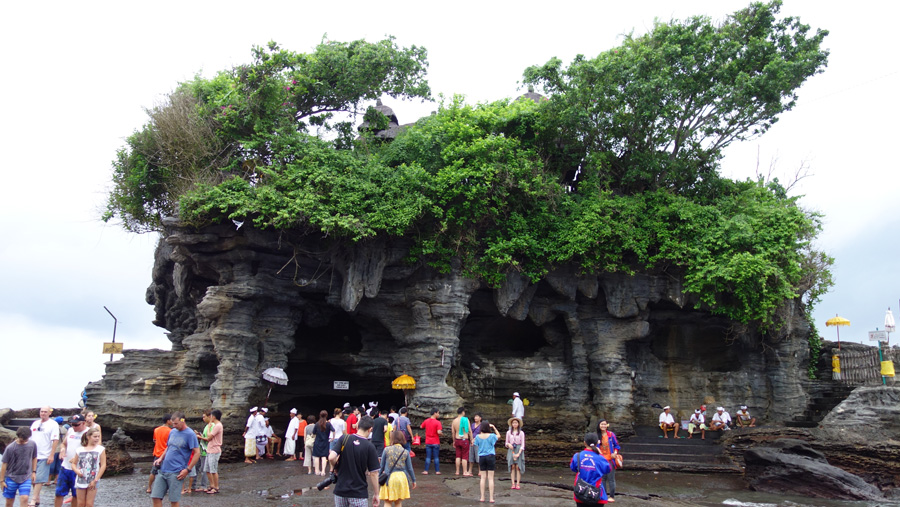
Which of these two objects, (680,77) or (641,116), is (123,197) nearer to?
(641,116)

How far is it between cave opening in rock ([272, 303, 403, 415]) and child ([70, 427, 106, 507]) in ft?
41.0

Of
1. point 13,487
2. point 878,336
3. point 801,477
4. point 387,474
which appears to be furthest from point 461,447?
point 878,336

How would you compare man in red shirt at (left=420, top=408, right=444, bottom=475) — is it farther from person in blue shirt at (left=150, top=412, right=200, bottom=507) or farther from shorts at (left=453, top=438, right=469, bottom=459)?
person in blue shirt at (left=150, top=412, right=200, bottom=507)

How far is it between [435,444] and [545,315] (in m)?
8.42

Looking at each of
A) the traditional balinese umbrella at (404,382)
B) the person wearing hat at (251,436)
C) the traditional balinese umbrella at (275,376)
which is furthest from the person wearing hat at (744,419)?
the person wearing hat at (251,436)

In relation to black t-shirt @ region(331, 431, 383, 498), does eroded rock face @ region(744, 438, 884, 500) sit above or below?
below

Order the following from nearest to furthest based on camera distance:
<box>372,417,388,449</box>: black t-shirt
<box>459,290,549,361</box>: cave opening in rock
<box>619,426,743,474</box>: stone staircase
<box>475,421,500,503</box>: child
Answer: <box>475,421,500,503</box>: child < <box>372,417,388,449</box>: black t-shirt < <box>619,426,743,474</box>: stone staircase < <box>459,290,549,361</box>: cave opening in rock

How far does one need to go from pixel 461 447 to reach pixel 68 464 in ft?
26.2

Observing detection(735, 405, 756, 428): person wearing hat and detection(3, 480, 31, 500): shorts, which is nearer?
detection(3, 480, 31, 500): shorts

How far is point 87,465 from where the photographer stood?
793 cm

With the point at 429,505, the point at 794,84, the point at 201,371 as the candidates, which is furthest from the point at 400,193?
the point at 794,84

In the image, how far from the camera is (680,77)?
18891mm

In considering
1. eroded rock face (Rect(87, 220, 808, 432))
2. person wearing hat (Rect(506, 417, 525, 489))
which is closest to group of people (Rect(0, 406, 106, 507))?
person wearing hat (Rect(506, 417, 525, 489))

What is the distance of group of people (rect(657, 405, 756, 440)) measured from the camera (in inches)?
766
